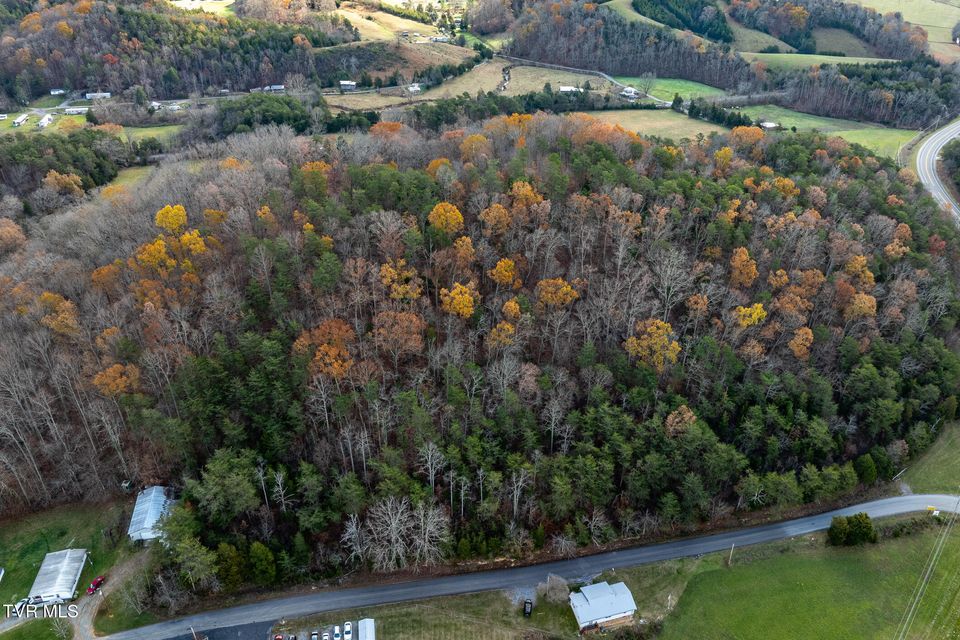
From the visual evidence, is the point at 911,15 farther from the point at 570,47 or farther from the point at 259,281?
the point at 259,281

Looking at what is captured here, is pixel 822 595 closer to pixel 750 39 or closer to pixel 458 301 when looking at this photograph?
pixel 458 301

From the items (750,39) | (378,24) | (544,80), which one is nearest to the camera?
(544,80)

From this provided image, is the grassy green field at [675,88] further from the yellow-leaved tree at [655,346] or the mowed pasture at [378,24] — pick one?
the yellow-leaved tree at [655,346]

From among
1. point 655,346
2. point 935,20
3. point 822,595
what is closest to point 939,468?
point 822,595

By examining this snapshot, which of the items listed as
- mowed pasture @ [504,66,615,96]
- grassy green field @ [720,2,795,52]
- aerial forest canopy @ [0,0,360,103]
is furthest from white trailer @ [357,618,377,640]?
grassy green field @ [720,2,795,52]

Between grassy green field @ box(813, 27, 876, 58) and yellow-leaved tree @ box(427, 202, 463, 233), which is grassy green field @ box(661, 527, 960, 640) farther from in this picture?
grassy green field @ box(813, 27, 876, 58)

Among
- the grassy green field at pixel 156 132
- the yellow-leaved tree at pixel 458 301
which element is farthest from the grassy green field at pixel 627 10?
the yellow-leaved tree at pixel 458 301

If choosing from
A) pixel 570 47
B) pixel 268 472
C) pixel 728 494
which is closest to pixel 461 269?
pixel 268 472
